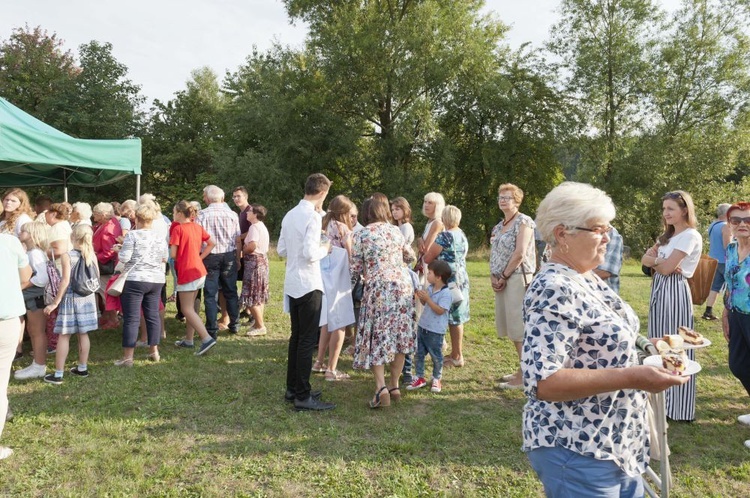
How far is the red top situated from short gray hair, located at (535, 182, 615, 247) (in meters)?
4.65

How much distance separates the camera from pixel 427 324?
4.73 metres

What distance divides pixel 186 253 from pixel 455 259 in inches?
117

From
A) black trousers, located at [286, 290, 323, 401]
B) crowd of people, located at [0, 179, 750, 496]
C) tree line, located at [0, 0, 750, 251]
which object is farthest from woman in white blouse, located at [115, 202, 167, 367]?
tree line, located at [0, 0, 750, 251]

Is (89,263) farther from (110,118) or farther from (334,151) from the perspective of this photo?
(110,118)

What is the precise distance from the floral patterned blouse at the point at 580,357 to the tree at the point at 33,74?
32.4 m

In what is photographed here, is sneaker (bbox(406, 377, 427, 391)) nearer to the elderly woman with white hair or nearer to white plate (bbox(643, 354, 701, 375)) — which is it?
the elderly woman with white hair

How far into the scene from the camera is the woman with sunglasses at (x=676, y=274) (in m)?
3.83

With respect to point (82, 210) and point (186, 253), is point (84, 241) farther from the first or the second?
point (82, 210)

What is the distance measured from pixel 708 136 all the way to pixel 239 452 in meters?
27.0

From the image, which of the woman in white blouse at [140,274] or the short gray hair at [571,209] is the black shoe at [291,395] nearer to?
the woman in white blouse at [140,274]

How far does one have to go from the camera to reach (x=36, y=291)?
4.91m

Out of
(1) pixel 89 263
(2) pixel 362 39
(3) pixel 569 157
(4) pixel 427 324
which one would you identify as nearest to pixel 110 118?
(2) pixel 362 39

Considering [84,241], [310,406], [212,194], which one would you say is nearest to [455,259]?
[310,406]

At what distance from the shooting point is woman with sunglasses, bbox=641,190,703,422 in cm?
383
